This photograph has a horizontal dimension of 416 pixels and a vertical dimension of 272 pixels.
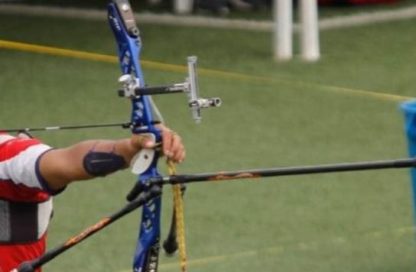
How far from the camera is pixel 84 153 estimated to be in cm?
362

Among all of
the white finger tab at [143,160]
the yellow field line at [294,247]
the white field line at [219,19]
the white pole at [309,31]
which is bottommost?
the yellow field line at [294,247]

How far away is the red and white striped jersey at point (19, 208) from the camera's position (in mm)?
3918

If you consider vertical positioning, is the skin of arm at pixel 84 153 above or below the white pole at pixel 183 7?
below

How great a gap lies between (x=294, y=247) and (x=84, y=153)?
7.08 ft

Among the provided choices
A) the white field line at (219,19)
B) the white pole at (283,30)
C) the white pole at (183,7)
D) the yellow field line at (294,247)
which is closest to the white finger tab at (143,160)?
the yellow field line at (294,247)

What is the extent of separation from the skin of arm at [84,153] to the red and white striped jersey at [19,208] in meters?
0.11

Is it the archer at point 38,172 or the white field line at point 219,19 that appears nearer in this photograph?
the archer at point 38,172

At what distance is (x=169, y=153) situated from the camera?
3.45m

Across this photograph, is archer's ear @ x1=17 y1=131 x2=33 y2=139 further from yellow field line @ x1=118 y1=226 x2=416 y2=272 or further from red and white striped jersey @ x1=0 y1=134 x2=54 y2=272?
yellow field line @ x1=118 y1=226 x2=416 y2=272

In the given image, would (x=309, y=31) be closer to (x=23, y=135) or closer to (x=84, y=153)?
(x=23, y=135)

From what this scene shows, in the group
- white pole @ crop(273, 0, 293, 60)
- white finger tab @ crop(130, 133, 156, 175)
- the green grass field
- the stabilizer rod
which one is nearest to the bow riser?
white finger tab @ crop(130, 133, 156, 175)

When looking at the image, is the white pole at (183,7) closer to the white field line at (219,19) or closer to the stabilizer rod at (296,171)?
the white field line at (219,19)

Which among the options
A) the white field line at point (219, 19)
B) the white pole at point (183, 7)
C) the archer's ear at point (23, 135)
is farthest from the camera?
the white pole at point (183, 7)

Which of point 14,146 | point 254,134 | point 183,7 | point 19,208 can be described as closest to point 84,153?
point 14,146
